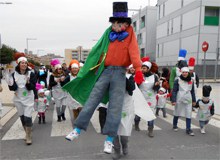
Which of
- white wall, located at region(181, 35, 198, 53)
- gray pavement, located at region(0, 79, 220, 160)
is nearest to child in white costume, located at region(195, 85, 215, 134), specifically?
gray pavement, located at region(0, 79, 220, 160)

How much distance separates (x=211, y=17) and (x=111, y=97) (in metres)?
27.9

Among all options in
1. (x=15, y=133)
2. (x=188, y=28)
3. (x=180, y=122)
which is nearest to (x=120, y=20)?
(x=15, y=133)

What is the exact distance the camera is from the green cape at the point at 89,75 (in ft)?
12.0

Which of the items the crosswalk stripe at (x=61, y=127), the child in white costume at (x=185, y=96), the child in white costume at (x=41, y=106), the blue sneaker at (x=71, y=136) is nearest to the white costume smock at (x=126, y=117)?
the blue sneaker at (x=71, y=136)

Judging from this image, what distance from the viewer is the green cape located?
12.0 feet

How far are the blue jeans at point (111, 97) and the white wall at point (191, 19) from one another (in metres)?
27.4

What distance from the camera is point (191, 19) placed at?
95.8ft

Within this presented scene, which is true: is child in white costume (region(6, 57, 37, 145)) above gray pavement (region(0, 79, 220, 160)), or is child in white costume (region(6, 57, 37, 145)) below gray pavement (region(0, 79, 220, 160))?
above

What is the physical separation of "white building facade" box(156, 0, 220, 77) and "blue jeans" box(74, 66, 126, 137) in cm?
2160

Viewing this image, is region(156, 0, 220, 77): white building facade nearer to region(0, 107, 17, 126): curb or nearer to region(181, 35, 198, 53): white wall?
region(181, 35, 198, 53): white wall

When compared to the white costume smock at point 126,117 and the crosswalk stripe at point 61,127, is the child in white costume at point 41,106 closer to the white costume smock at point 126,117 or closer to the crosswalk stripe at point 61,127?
the crosswalk stripe at point 61,127

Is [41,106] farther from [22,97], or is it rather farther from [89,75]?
[89,75]

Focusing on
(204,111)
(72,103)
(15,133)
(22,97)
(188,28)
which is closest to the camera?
(22,97)

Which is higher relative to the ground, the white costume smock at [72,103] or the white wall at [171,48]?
the white wall at [171,48]
